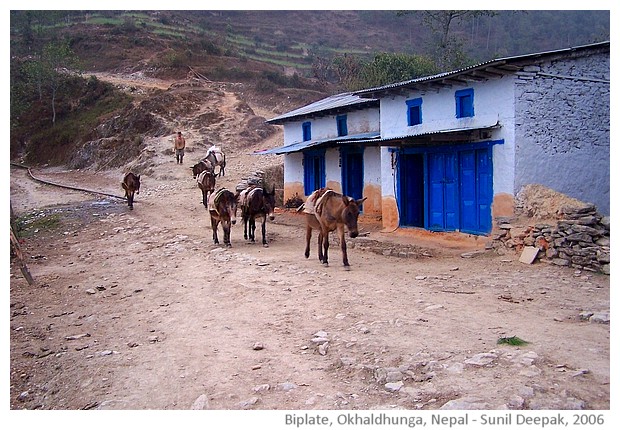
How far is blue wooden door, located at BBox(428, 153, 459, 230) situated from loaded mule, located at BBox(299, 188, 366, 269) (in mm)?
4538

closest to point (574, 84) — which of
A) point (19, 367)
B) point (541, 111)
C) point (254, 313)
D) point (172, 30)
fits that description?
point (541, 111)

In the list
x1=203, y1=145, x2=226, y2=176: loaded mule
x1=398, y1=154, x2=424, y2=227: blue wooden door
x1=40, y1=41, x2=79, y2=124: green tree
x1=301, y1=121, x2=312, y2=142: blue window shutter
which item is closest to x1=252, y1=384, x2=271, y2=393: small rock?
x1=398, y1=154, x2=424, y2=227: blue wooden door

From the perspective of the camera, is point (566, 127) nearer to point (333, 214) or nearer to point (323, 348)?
point (333, 214)

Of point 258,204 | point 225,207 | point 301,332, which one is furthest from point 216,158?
point 301,332

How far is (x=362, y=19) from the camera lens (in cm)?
8775

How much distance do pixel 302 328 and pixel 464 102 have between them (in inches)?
352

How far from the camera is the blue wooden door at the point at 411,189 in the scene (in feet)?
53.7

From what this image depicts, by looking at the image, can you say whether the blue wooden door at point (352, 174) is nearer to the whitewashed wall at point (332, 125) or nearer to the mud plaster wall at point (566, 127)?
the whitewashed wall at point (332, 125)

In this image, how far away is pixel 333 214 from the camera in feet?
35.7

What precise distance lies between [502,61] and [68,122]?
126 feet

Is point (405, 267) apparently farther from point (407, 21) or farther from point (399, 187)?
point (407, 21)

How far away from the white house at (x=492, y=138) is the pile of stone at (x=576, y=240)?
1717 millimetres

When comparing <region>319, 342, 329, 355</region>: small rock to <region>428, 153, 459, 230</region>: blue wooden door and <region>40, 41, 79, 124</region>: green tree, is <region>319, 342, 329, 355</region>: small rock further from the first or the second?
<region>40, 41, 79, 124</region>: green tree

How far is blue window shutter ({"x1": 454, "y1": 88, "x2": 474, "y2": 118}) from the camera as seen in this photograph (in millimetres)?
13852
